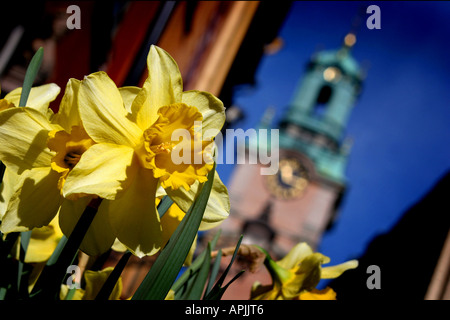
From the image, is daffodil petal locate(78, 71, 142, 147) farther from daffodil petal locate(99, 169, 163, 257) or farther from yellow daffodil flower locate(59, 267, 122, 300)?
yellow daffodil flower locate(59, 267, 122, 300)

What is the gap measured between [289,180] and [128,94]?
18.2 meters

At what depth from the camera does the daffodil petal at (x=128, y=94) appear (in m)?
0.48

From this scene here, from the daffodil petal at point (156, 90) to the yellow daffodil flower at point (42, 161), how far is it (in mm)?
60

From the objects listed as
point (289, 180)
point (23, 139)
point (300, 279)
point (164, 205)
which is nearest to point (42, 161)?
point (23, 139)

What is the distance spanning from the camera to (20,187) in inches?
16.7

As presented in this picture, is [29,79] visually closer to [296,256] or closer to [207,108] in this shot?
[207,108]

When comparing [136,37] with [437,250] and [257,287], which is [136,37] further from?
[437,250]

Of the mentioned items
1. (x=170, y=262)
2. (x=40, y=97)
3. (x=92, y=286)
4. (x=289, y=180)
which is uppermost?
(x=40, y=97)

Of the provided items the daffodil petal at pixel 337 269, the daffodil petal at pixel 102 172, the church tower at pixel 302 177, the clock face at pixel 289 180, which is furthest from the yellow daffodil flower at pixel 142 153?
the clock face at pixel 289 180

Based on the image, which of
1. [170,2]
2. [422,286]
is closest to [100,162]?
[170,2]

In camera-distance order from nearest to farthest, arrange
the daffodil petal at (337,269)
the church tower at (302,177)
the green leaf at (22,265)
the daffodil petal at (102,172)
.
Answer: the daffodil petal at (102,172), the green leaf at (22,265), the daffodil petal at (337,269), the church tower at (302,177)

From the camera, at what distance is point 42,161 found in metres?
0.44

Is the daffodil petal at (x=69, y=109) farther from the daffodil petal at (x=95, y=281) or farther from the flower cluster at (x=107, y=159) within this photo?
the daffodil petal at (x=95, y=281)

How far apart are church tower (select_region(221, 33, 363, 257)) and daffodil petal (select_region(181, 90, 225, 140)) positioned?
1567cm
